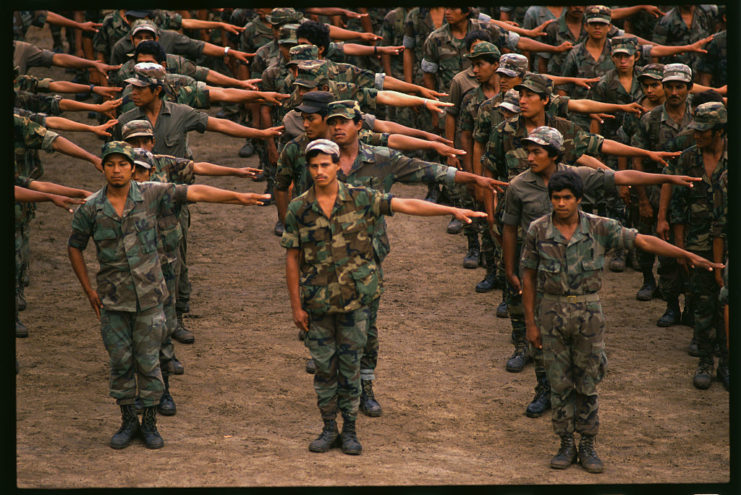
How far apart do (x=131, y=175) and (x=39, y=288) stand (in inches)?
157

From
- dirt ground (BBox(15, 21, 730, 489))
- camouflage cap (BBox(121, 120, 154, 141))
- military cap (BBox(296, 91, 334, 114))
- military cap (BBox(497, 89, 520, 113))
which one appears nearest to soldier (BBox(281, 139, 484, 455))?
dirt ground (BBox(15, 21, 730, 489))

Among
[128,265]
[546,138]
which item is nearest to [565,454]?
[546,138]

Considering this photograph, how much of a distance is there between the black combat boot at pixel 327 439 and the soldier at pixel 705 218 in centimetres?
336

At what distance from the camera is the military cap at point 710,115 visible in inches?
404

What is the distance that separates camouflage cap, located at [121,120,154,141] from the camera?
10.0 metres

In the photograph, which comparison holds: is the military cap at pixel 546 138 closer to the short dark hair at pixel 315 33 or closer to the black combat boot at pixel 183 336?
the short dark hair at pixel 315 33

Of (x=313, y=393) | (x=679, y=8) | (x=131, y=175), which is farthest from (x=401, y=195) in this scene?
(x=131, y=175)

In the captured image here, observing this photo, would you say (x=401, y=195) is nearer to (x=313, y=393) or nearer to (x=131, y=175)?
(x=313, y=393)

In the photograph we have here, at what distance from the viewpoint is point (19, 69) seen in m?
12.7

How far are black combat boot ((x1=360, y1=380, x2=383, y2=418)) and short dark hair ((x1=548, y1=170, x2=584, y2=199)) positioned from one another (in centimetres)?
233

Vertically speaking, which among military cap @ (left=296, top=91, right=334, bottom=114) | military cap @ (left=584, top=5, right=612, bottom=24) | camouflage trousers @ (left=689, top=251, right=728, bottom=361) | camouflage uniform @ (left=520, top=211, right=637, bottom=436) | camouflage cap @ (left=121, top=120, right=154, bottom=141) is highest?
military cap @ (left=296, top=91, right=334, bottom=114)

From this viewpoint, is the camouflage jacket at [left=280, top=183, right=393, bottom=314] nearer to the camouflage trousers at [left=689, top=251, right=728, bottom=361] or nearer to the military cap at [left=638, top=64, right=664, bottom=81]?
the camouflage trousers at [left=689, top=251, right=728, bottom=361]

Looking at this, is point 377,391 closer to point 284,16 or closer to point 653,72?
point 653,72

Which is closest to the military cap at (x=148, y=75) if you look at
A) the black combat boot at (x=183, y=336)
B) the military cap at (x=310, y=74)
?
the military cap at (x=310, y=74)
